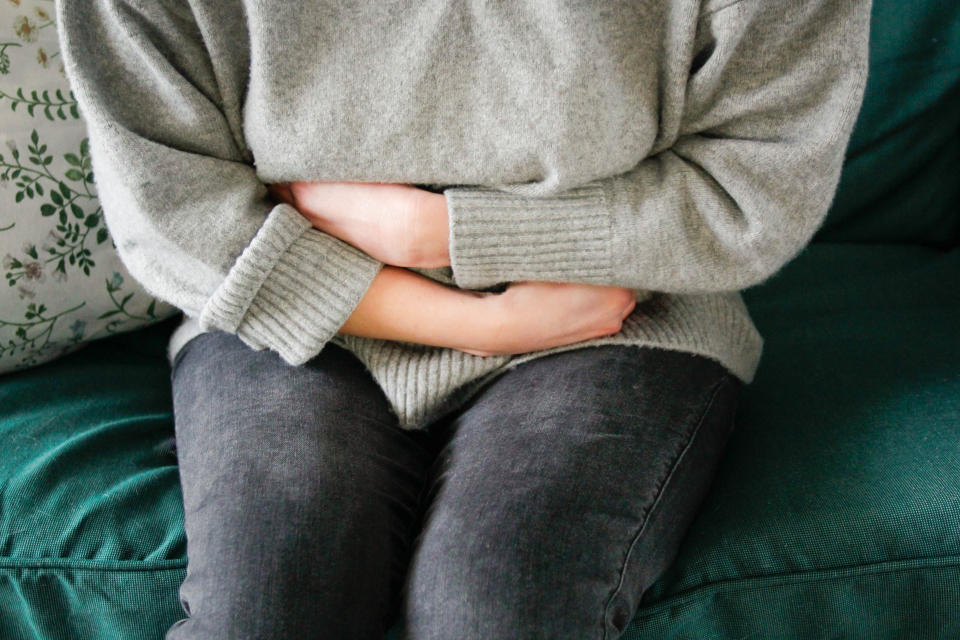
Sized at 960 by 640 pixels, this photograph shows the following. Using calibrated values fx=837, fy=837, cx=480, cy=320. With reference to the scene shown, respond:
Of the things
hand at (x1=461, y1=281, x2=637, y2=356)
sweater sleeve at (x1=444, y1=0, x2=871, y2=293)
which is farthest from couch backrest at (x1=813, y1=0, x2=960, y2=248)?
hand at (x1=461, y1=281, x2=637, y2=356)

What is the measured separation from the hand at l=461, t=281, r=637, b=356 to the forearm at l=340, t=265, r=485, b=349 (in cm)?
2

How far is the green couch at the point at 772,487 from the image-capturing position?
793 millimetres

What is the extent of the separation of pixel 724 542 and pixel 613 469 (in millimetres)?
157

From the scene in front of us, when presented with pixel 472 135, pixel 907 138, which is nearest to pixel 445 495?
pixel 472 135

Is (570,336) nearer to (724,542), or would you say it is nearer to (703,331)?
(703,331)

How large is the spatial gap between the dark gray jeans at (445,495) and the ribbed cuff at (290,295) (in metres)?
0.04

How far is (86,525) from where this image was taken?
83 cm

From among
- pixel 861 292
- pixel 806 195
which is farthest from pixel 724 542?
pixel 861 292

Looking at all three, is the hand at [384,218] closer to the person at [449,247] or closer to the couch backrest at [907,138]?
the person at [449,247]

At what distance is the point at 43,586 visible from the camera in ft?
2.68

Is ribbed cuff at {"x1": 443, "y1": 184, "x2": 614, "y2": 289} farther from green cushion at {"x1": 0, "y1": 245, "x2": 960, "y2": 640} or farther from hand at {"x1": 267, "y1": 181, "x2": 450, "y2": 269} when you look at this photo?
green cushion at {"x1": 0, "y1": 245, "x2": 960, "y2": 640}

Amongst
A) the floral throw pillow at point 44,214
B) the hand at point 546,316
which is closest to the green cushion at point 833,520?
the hand at point 546,316

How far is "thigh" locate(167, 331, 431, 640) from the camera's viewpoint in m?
0.69

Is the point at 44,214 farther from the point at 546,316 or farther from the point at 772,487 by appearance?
the point at 772,487
